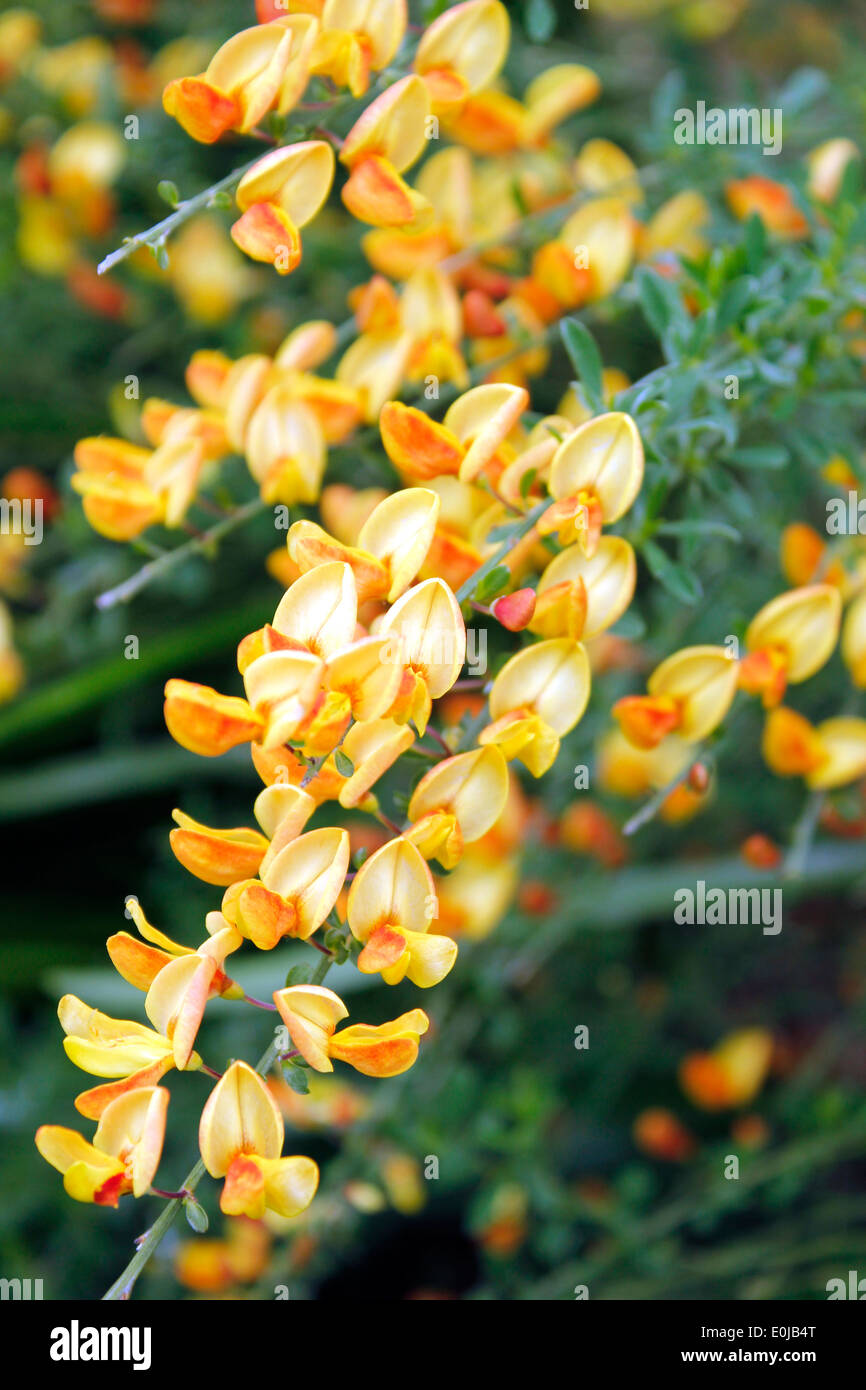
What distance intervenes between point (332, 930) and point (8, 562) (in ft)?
1.86

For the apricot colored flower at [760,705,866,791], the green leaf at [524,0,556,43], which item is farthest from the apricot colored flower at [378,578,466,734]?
the green leaf at [524,0,556,43]

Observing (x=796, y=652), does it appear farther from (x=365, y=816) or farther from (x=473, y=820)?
(x=365, y=816)

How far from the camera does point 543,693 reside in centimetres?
43

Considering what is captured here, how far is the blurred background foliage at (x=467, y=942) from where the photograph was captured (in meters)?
0.77

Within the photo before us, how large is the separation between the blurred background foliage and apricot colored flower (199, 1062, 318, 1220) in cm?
35

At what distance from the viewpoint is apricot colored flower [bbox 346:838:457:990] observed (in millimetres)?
382

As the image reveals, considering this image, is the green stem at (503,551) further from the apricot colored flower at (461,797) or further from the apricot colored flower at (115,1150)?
the apricot colored flower at (115,1150)

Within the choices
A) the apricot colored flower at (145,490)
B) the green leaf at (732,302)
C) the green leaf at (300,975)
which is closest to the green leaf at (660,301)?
the green leaf at (732,302)

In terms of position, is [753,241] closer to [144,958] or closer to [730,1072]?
[144,958]

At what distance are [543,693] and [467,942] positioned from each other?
1.22ft

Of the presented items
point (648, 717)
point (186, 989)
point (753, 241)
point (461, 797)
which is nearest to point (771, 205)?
point (753, 241)

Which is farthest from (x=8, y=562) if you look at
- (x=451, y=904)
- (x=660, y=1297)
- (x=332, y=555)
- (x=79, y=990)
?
(x=660, y=1297)

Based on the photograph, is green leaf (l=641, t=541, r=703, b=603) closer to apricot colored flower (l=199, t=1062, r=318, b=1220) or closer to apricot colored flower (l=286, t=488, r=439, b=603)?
apricot colored flower (l=286, t=488, r=439, b=603)

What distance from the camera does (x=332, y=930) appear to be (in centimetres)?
41
